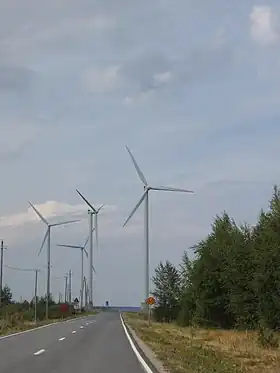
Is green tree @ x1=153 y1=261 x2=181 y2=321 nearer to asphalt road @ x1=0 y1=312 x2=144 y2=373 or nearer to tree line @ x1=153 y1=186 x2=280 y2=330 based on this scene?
tree line @ x1=153 y1=186 x2=280 y2=330

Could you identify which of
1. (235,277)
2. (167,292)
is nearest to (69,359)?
(235,277)

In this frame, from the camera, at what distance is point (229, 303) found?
59.2 metres

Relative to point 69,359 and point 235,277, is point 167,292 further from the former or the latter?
point 69,359

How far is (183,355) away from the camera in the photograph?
24484mm

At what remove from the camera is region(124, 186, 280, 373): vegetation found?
85.7 ft

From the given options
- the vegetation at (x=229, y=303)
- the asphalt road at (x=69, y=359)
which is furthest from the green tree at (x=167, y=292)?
the asphalt road at (x=69, y=359)

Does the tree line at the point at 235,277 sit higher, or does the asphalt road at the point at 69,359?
the tree line at the point at 235,277

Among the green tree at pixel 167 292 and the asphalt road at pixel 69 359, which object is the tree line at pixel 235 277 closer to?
the green tree at pixel 167 292

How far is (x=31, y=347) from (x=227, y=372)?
45.1 feet

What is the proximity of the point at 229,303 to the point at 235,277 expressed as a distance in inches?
243

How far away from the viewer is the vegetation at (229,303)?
26.1 meters

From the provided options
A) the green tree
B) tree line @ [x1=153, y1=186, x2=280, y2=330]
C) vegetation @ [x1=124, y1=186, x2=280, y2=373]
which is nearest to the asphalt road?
vegetation @ [x1=124, y1=186, x2=280, y2=373]

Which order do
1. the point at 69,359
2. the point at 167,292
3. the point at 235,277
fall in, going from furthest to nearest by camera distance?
the point at 167,292
the point at 235,277
the point at 69,359

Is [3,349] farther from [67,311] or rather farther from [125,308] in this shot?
[125,308]
